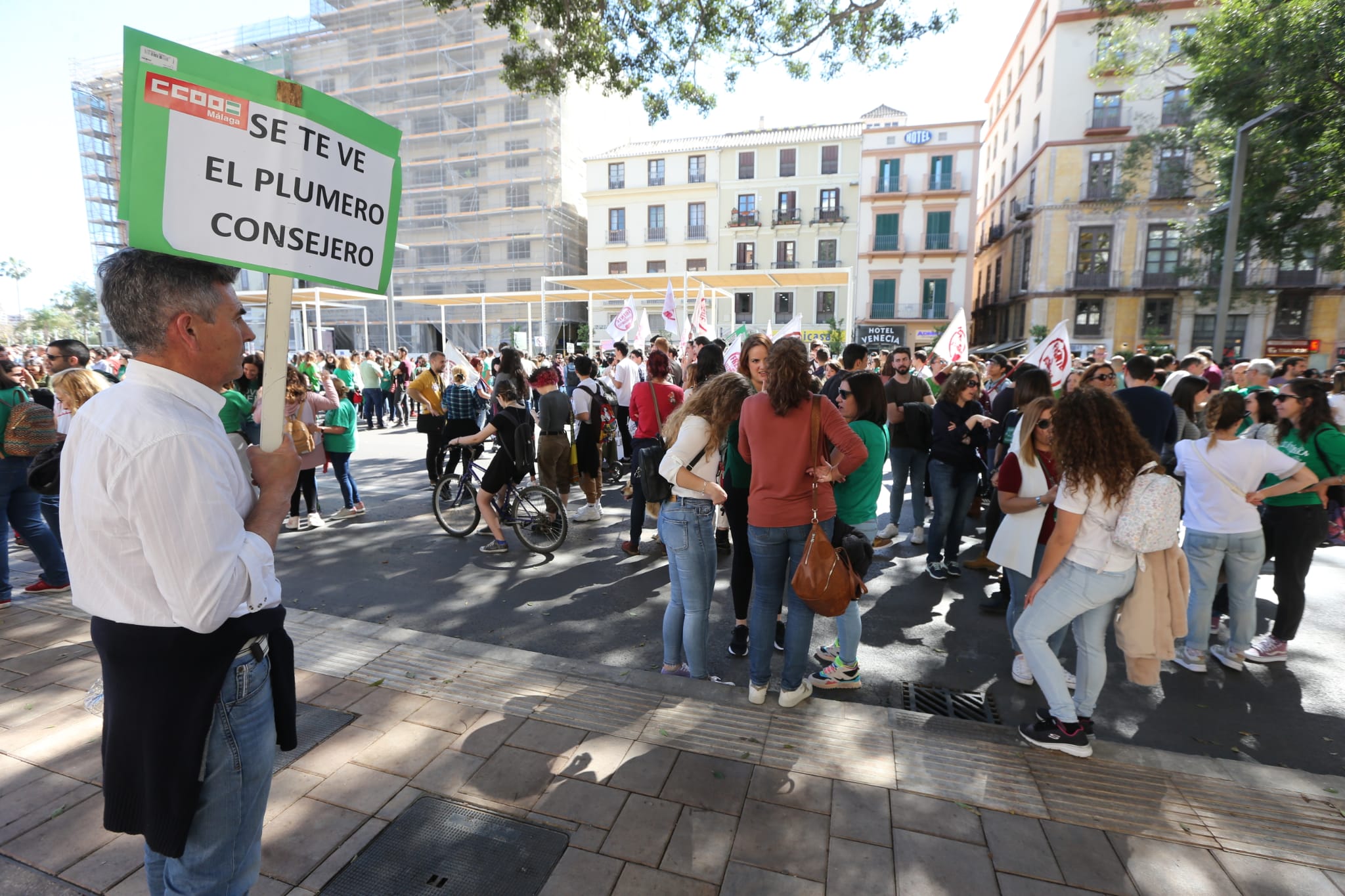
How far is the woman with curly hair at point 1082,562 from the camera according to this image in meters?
2.97

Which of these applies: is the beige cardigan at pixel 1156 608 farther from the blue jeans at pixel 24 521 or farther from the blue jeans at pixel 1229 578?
the blue jeans at pixel 24 521

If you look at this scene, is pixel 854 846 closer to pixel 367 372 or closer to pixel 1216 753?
pixel 1216 753

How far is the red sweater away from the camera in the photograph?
127 inches

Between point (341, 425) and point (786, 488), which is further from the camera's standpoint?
point (341, 425)

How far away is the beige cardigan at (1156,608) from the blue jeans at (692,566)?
2.01 meters

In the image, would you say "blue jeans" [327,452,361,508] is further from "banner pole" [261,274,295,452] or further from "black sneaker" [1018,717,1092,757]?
"black sneaker" [1018,717,1092,757]

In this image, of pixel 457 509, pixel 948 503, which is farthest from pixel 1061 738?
pixel 457 509

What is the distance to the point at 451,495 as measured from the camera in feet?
25.0

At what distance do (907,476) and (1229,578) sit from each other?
3.15 meters

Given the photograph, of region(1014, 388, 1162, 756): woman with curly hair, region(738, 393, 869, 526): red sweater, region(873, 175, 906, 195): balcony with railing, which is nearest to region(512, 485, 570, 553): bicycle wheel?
region(738, 393, 869, 526): red sweater

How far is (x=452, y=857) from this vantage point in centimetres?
246

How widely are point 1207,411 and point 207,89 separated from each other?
5078 mm

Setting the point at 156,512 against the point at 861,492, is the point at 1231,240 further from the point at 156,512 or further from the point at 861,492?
the point at 156,512

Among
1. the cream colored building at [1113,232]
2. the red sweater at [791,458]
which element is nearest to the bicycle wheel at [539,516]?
the red sweater at [791,458]
